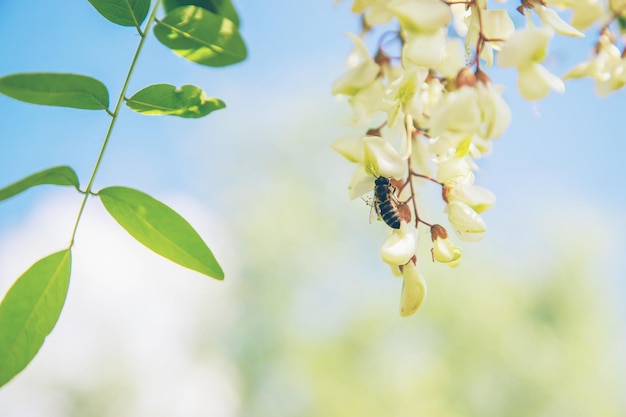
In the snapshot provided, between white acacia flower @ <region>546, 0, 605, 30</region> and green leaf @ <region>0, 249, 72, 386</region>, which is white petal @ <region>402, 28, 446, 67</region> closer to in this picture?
white acacia flower @ <region>546, 0, 605, 30</region>

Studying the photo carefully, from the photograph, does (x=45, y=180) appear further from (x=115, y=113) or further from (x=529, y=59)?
(x=529, y=59)

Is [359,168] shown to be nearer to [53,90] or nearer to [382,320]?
[53,90]

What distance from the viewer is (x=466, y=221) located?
0.64 metres

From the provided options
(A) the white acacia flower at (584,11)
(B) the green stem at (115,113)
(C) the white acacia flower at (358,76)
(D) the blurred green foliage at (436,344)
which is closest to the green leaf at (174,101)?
(B) the green stem at (115,113)

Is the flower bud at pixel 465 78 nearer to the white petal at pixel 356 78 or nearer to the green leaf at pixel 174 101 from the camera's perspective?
the white petal at pixel 356 78

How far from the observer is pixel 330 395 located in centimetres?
832

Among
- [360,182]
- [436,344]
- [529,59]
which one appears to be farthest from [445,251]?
[436,344]

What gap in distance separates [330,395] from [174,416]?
7.08ft

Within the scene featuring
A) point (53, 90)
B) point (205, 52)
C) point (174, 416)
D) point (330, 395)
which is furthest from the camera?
point (174, 416)

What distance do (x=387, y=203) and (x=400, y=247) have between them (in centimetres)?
10

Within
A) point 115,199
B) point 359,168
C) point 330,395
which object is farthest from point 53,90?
point 330,395

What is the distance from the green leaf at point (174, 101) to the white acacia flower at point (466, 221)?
0.25m

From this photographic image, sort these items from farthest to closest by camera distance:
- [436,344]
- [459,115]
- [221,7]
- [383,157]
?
[436,344] < [221,7] < [383,157] < [459,115]

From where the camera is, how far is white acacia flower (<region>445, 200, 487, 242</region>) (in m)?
0.64
